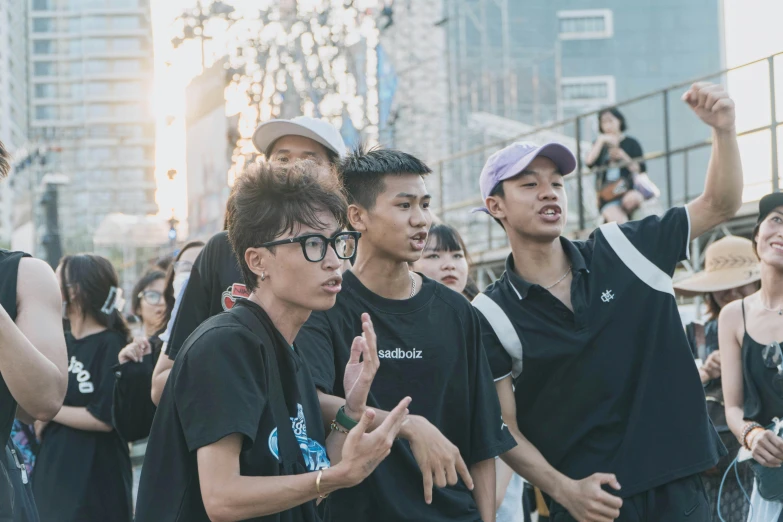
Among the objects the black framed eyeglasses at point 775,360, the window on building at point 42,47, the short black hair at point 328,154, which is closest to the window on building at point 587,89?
the black framed eyeglasses at point 775,360

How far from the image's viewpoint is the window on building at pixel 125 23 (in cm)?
7988

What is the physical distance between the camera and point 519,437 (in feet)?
13.4

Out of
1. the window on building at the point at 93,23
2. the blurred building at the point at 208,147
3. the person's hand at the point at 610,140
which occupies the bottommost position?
the person's hand at the point at 610,140

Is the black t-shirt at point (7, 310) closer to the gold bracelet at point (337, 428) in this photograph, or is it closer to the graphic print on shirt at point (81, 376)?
the gold bracelet at point (337, 428)

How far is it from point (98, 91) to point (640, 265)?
3312 inches

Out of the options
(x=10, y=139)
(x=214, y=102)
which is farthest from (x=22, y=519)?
(x=10, y=139)

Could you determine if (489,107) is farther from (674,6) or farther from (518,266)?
(518,266)

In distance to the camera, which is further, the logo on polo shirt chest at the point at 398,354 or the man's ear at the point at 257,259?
the logo on polo shirt chest at the point at 398,354

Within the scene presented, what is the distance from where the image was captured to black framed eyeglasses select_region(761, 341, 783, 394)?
4855mm

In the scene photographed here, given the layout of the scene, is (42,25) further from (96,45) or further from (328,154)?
(328,154)

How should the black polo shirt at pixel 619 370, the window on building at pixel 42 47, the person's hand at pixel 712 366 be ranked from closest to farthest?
the black polo shirt at pixel 619 370 → the person's hand at pixel 712 366 → the window on building at pixel 42 47

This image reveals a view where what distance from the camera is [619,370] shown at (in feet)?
13.1

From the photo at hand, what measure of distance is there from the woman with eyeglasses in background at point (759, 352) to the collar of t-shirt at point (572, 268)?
1245mm

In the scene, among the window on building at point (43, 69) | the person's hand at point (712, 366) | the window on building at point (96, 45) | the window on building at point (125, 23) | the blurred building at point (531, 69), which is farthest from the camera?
the window on building at point (43, 69)
